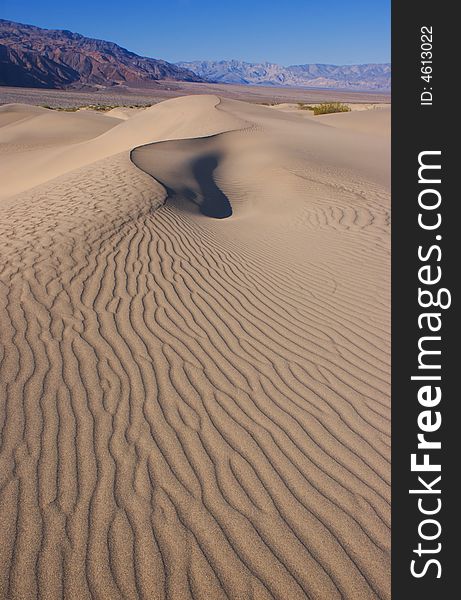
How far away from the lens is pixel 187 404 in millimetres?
3703

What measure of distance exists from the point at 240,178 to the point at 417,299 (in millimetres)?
10515

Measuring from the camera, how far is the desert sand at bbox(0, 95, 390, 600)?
2.54 m

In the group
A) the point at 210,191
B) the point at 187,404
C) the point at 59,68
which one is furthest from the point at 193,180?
the point at 59,68

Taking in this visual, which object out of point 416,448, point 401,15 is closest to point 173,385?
point 416,448

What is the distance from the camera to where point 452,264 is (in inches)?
125

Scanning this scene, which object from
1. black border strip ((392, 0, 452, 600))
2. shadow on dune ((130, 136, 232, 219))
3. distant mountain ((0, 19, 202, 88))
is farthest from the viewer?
distant mountain ((0, 19, 202, 88))

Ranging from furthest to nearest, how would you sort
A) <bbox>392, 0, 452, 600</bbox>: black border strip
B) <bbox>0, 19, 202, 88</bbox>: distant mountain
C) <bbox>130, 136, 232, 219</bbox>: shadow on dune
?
<bbox>0, 19, 202, 88</bbox>: distant mountain, <bbox>130, 136, 232, 219</bbox>: shadow on dune, <bbox>392, 0, 452, 600</bbox>: black border strip

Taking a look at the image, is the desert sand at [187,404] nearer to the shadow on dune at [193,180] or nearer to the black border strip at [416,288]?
the black border strip at [416,288]

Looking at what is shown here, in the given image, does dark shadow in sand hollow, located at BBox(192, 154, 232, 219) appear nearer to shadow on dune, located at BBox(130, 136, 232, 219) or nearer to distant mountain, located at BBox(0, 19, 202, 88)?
shadow on dune, located at BBox(130, 136, 232, 219)

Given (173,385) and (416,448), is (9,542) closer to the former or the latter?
(173,385)

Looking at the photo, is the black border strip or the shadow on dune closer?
the black border strip

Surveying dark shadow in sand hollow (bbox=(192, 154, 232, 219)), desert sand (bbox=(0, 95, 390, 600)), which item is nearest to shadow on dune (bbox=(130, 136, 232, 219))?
dark shadow in sand hollow (bbox=(192, 154, 232, 219))

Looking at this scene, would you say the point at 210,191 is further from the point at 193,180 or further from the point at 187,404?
the point at 187,404

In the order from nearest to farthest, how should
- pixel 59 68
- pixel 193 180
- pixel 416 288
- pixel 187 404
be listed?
pixel 416 288
pixel 187 404
pixel 193 180
pixel 59 68
